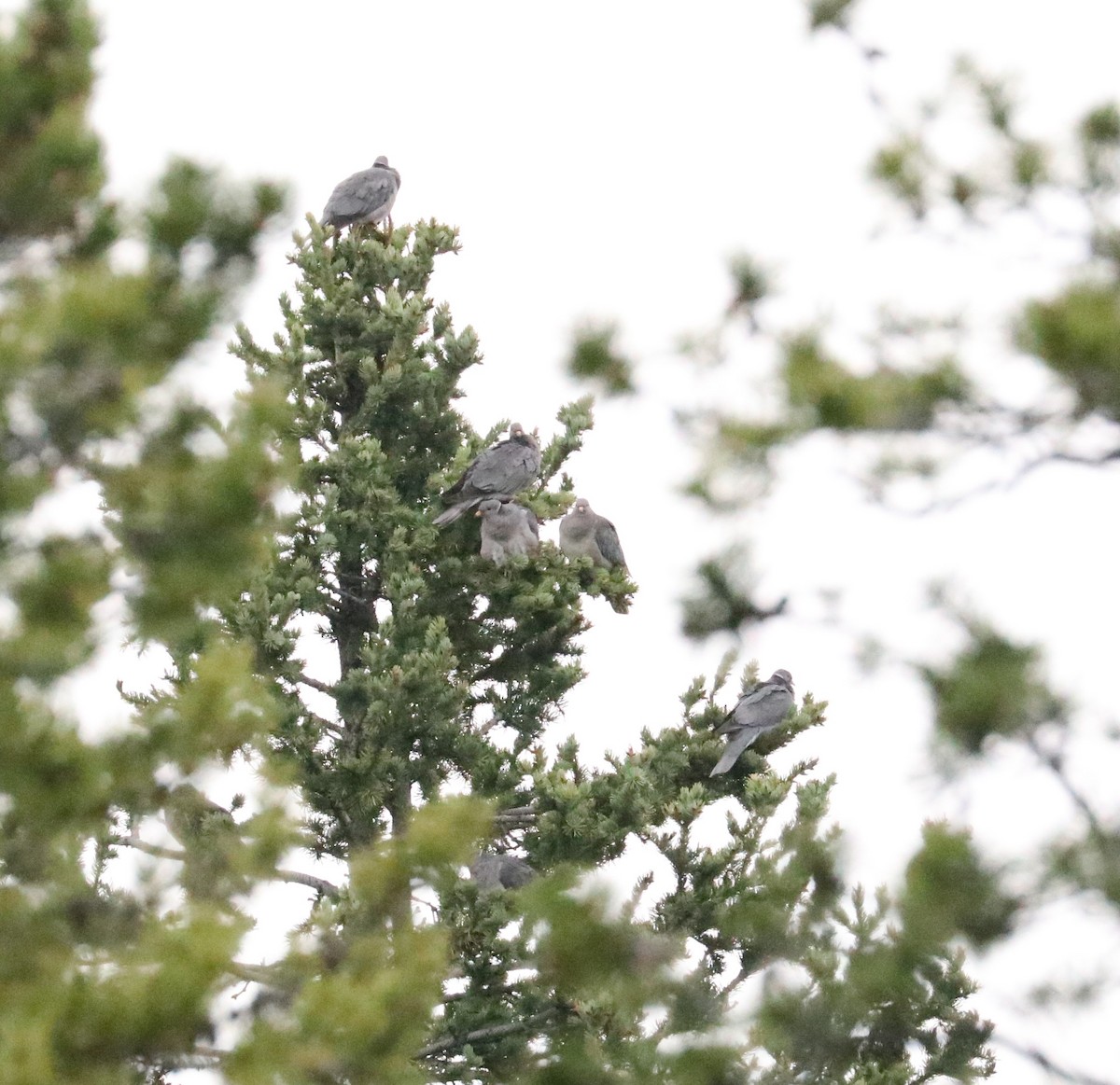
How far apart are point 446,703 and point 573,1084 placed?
7.12 m

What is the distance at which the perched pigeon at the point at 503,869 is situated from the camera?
1262 centimetres

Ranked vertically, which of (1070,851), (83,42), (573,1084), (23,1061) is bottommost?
(23,1061)

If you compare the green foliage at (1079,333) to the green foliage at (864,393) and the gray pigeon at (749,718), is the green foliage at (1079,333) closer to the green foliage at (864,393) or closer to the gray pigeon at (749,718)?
the green foliage at (864,393)

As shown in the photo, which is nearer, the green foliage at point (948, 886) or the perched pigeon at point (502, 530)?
the green foliage at point (948, 886)

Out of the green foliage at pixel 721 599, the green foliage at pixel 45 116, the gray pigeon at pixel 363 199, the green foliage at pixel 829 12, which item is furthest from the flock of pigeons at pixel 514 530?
the green foliage at pixel 721 599

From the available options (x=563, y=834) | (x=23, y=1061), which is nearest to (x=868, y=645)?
(x=23, y=1061)

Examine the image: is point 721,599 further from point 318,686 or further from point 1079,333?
point 318,686

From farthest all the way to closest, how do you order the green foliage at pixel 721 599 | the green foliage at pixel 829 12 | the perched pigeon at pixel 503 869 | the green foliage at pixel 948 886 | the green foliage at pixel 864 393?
the perched pigeon at pixel 503 869, the green foliage at pixel 829 12, the green foliage at pixel 721 599, the green foliage at pixel 864 393, the green foliage at pixel 948 886

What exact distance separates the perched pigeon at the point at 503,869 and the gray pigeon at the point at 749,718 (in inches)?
60.8

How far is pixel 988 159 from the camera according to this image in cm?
566

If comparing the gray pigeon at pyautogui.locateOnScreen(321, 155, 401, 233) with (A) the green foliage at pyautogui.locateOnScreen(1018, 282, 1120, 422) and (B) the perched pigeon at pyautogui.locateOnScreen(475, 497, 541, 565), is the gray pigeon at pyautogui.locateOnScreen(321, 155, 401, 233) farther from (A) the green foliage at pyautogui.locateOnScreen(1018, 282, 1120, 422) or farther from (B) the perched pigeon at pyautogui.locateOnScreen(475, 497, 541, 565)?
(A) the green foliage at pyautogui.locateOnScreen(1018, 282, 1120, 422)

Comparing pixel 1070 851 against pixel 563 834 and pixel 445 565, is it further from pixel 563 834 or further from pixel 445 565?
pixel 445 565

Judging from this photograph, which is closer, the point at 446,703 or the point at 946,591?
the point at 946,591

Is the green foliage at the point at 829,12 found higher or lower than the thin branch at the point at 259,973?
higher
